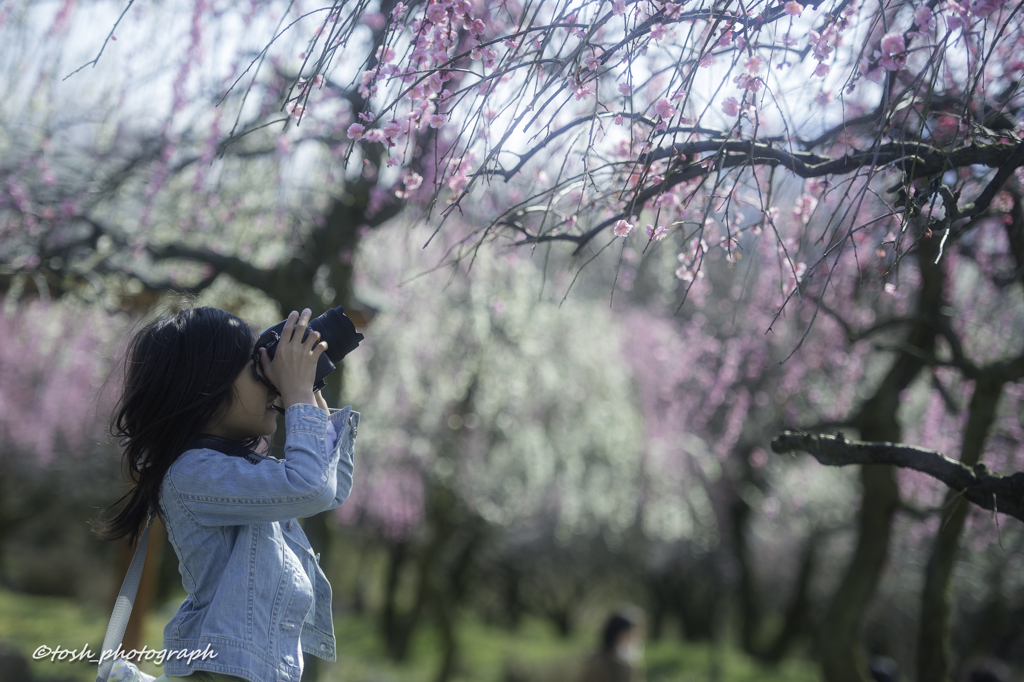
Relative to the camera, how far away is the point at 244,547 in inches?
59.9


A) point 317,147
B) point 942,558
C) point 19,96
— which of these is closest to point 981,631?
point 942,558

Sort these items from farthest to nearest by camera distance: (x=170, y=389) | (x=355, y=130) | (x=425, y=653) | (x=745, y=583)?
(x=425, y=653) < (x=745, y=583) < (x=355, y=130) < (x=170, y=389)

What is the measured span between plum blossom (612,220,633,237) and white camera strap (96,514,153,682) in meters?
1.28

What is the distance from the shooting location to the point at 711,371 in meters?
6.26

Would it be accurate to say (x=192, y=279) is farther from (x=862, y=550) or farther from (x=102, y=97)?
(x=862, y=550)

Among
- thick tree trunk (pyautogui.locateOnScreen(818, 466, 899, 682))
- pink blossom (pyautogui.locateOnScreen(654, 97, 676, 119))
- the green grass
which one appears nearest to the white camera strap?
pink blossom (pyautogui.locateOnScreen(654, 97, 676, 119))

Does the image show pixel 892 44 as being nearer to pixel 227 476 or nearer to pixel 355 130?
pixel 355 130

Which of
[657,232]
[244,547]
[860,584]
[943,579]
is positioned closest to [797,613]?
[860,584]

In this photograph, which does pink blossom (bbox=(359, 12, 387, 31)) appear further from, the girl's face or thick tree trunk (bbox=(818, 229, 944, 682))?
thick tree trunk (bbox=(818, 229, 944, 682))

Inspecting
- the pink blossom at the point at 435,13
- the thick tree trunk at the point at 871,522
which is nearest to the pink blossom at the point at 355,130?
the pink blossom at the point at 435,13

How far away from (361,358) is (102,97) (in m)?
3.16

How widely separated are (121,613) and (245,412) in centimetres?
46

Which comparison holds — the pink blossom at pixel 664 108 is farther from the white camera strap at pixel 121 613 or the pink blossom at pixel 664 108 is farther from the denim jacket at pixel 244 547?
the white camera strap at pixel 121 613

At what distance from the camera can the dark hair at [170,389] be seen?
1.55 metres
